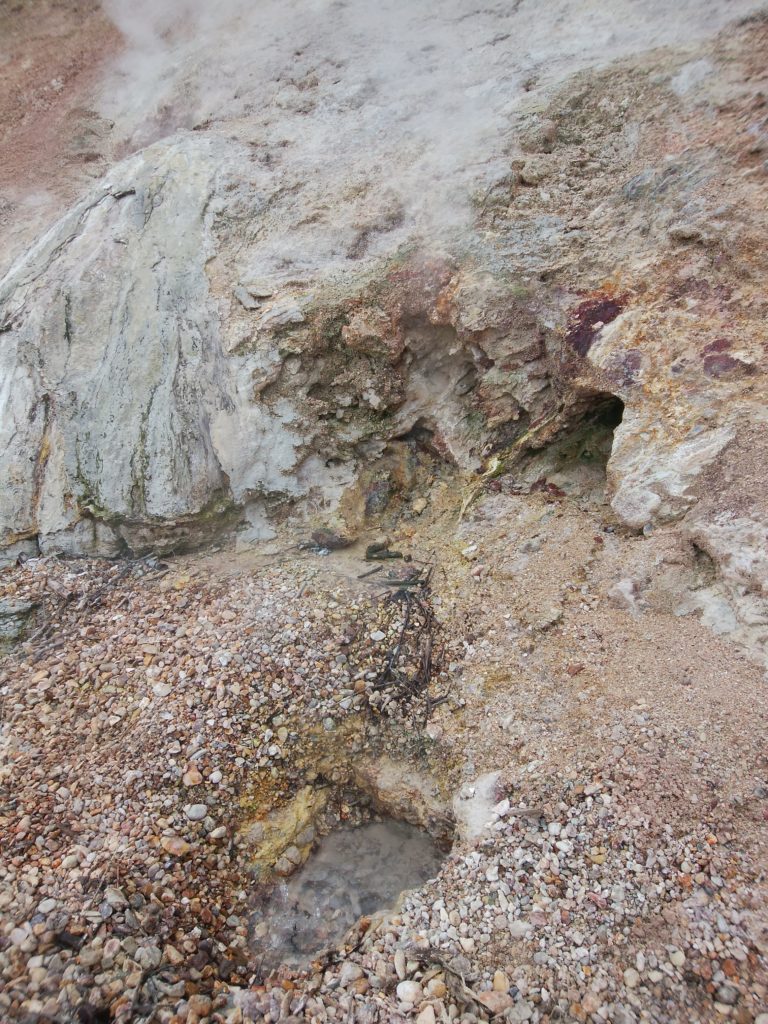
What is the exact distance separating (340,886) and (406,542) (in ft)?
8.65

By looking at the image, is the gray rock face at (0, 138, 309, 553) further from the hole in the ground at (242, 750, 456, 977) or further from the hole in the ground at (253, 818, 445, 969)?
the hole in the ground at (253, 818, 445, 969)

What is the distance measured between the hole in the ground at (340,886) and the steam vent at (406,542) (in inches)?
0.7

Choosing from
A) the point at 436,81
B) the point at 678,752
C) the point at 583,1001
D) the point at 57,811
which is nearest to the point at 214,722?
the point at 57,811

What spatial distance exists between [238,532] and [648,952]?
13.5 feet

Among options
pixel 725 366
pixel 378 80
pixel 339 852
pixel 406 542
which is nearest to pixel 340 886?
pixel 339 852

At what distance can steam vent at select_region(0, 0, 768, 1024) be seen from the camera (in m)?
2.96

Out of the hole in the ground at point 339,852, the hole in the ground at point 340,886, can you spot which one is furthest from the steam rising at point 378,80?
the hole in the ground at point 340,886

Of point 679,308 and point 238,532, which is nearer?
point 679,308

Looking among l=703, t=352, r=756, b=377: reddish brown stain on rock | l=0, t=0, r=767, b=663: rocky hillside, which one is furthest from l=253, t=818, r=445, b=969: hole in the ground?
l=703, t=352, r=756, b=377: reddish brown stain on rock

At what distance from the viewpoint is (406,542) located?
5.12 meters

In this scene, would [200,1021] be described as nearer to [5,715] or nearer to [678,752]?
[5,715]

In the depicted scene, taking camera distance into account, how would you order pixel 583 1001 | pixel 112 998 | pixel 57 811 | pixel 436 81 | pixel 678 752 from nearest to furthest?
pixel 583 1001, pixel 112 998, pixel 678 752, pixel 57 811, pixel 436 81

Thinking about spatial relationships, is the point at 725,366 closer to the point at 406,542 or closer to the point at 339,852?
the point at 406,542

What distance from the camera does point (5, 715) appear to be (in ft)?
13.6
